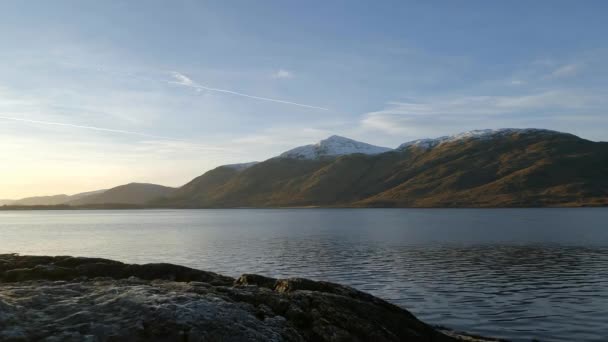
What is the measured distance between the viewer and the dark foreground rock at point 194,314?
12383 millimetres

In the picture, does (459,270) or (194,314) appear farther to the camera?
(459,270)

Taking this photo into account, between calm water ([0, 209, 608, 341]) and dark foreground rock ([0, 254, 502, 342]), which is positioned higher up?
dark foreground rock ([0, 254, 502, 342])

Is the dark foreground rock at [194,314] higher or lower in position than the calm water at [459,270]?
higher

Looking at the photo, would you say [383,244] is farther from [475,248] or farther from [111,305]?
[111,305]

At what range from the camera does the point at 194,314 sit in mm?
13266

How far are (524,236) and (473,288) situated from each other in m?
62.4

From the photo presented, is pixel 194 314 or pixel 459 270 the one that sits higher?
pixel 194 314

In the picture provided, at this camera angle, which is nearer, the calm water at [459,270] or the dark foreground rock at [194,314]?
the dark foreground rock at [194,314]

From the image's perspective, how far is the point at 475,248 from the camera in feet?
244

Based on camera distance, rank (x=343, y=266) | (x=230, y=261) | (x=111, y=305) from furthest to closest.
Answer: (x=230, y=261)
(x=343, y=266)
(x=111, y=305)

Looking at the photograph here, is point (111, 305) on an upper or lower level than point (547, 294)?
upper

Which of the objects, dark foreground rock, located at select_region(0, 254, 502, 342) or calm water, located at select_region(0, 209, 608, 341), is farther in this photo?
calm water, located at select_region(0, 209, 608, 341)

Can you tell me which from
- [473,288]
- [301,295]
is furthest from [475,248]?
[301,295]

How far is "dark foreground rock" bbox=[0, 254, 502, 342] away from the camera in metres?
12.4
